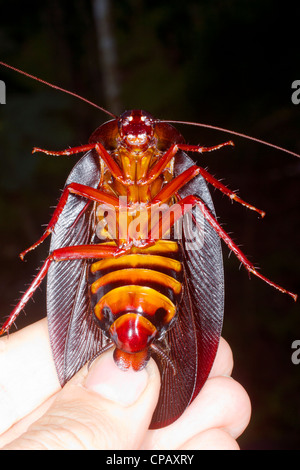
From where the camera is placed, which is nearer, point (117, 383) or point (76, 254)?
point (117, 383)

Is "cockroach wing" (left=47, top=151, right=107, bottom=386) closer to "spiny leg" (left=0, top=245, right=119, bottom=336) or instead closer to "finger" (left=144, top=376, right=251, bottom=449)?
"spiny leg" (left=0, top=245, right=119, bottom=336)

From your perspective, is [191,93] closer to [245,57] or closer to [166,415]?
[245,57]

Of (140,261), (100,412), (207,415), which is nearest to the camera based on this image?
(100,412)

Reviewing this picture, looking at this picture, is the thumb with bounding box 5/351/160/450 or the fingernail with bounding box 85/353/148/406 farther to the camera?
the fingernail with bounding box 85/353/148/406

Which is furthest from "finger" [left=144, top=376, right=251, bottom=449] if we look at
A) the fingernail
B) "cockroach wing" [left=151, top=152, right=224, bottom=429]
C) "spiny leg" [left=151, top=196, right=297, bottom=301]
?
"spiny leg" [left=151, top=196, right=297, bottom=301]

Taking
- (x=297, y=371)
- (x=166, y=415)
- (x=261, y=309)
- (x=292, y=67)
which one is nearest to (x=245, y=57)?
(x=292, y=67)

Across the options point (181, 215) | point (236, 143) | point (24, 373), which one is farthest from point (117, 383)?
point (236, 143)

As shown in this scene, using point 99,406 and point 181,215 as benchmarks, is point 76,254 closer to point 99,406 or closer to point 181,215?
point 181,215
